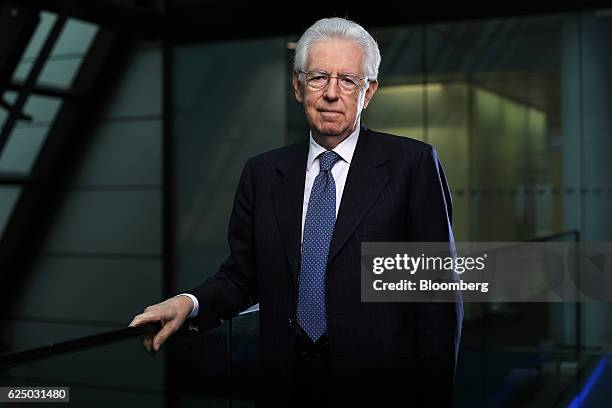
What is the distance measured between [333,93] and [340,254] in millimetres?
444

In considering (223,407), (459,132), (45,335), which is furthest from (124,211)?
(223,407)

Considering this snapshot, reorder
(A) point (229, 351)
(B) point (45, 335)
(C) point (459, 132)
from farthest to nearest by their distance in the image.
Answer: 1. (B) point (45, 335)
2. (C) point (459, 132)
3. (A) point (229, 351)

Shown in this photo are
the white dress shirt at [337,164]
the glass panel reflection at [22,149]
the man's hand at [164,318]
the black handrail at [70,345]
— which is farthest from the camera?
the glass panel reflection at [22,149]

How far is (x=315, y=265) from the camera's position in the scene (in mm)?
2480

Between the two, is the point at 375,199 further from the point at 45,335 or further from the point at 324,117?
the point at 45,335

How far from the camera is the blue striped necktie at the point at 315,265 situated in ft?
8.13

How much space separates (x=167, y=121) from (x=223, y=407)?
595 cm

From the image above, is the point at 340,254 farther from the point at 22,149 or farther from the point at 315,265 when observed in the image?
the point at 22,149

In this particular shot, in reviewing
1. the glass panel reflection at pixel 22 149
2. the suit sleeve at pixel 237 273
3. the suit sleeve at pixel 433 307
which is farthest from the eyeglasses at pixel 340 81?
the glass panel reflection at pixel 22 149

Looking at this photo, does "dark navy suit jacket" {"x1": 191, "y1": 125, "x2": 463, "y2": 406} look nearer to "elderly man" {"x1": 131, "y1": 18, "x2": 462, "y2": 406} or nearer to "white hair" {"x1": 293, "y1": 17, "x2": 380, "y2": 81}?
"elderly man" {"x1": 131, "y1": 18, "x2": 462, "y2": 406}

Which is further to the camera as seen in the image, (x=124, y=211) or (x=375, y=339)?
(x=124, y=211)

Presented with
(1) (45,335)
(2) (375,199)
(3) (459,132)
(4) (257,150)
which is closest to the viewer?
(2) (375,199)

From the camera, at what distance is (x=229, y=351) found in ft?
9.53

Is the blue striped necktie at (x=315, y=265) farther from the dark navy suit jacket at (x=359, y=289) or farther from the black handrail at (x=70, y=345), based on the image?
the black handrail at (x=70, y=345)
